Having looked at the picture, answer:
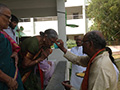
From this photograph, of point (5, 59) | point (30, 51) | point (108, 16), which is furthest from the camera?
point (108, 16)

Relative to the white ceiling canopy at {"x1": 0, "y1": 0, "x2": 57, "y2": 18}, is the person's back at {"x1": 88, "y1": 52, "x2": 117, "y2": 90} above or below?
A: below

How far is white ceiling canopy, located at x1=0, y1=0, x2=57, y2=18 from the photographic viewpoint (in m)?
6.05

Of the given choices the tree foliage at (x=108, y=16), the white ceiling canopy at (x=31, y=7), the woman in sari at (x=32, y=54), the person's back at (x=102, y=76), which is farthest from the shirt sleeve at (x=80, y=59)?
the tree foliage at (x=108, y=16)

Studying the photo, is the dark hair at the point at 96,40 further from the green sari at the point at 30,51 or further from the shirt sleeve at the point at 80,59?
the green sari at the point at 30,51

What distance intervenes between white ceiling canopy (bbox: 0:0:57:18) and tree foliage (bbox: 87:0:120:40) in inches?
310

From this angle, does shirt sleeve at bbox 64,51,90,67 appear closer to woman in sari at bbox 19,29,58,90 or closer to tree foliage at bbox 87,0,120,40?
woman in sari at bbox 19,29,58,90

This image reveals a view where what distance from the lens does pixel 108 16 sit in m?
13.6

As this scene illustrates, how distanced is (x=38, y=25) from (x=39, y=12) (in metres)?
14.1

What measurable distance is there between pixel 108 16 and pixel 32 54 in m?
12.8

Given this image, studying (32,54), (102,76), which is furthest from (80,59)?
(102,76)

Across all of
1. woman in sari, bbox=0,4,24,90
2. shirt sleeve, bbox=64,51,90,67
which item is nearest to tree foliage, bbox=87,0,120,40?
shirt sleeve, bbox=64,51,90,67

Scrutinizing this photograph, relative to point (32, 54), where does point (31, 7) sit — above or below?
above

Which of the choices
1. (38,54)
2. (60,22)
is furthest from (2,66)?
(60,22)

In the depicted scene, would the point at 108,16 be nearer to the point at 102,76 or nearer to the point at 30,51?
the point at 30,51
